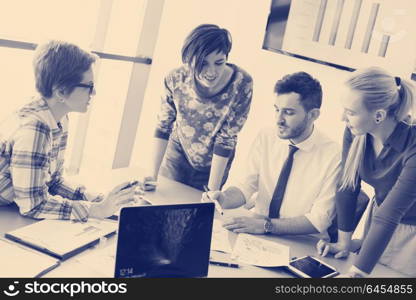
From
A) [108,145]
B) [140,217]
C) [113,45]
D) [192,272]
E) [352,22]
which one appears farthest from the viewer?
[108,145]

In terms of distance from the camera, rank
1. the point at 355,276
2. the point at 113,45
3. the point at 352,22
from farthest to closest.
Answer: the point at 113,45 < the point at 352,22 < the point at 355,276

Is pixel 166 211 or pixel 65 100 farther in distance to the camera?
pixel 65 100

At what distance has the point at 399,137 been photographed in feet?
5.59

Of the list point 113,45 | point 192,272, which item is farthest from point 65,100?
point 113,45

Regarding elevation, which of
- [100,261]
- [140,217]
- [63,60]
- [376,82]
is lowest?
[100,261]

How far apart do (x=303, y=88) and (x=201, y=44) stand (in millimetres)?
495

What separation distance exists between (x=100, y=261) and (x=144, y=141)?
2.48m

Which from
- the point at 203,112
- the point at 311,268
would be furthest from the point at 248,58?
the point at 311,268

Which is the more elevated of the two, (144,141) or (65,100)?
(65,100)

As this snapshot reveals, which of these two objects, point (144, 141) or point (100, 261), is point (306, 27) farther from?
point (100, 261)

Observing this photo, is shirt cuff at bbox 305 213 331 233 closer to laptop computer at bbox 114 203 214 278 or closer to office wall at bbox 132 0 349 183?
laptop computer at bbox 114 203 214 278

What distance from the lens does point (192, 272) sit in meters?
1.40

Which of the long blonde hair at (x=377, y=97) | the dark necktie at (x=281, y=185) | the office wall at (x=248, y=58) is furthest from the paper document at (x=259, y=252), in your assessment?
the office wall at (x=248, y=58)

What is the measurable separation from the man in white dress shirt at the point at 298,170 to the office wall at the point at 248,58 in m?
1.12
